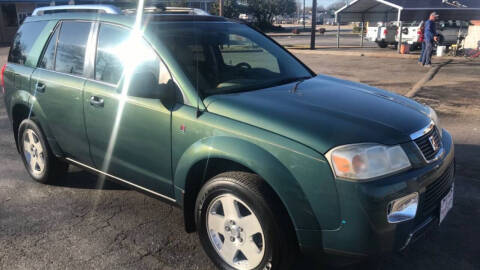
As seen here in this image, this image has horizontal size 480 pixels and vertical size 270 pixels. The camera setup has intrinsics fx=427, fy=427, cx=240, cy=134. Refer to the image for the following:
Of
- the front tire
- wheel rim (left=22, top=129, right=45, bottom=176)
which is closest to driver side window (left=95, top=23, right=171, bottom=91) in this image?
the front tire

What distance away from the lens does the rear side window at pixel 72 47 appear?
3783 mm

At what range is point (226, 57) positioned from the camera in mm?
3889

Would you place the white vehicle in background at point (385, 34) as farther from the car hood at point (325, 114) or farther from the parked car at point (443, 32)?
the car hood at point (325, 114)

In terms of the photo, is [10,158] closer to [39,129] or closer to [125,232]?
[39,129]

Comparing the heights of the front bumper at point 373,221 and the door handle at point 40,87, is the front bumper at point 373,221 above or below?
below

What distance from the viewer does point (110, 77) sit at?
348cm

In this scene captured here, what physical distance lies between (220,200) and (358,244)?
92 centimetres

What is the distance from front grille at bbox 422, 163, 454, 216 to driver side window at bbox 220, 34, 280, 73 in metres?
1.65

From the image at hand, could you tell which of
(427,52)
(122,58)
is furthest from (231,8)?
(122,58)

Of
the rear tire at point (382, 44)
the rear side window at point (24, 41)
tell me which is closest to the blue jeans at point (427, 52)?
the rear tire at point (382, 44)

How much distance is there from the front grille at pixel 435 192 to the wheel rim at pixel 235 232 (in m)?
1.01

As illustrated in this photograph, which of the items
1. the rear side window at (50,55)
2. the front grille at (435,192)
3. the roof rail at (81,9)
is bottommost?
the front grille at (435,192)

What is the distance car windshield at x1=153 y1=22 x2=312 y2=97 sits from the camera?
3186 mm

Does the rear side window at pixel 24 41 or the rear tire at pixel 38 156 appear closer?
the rear tire at pixel 38 156
